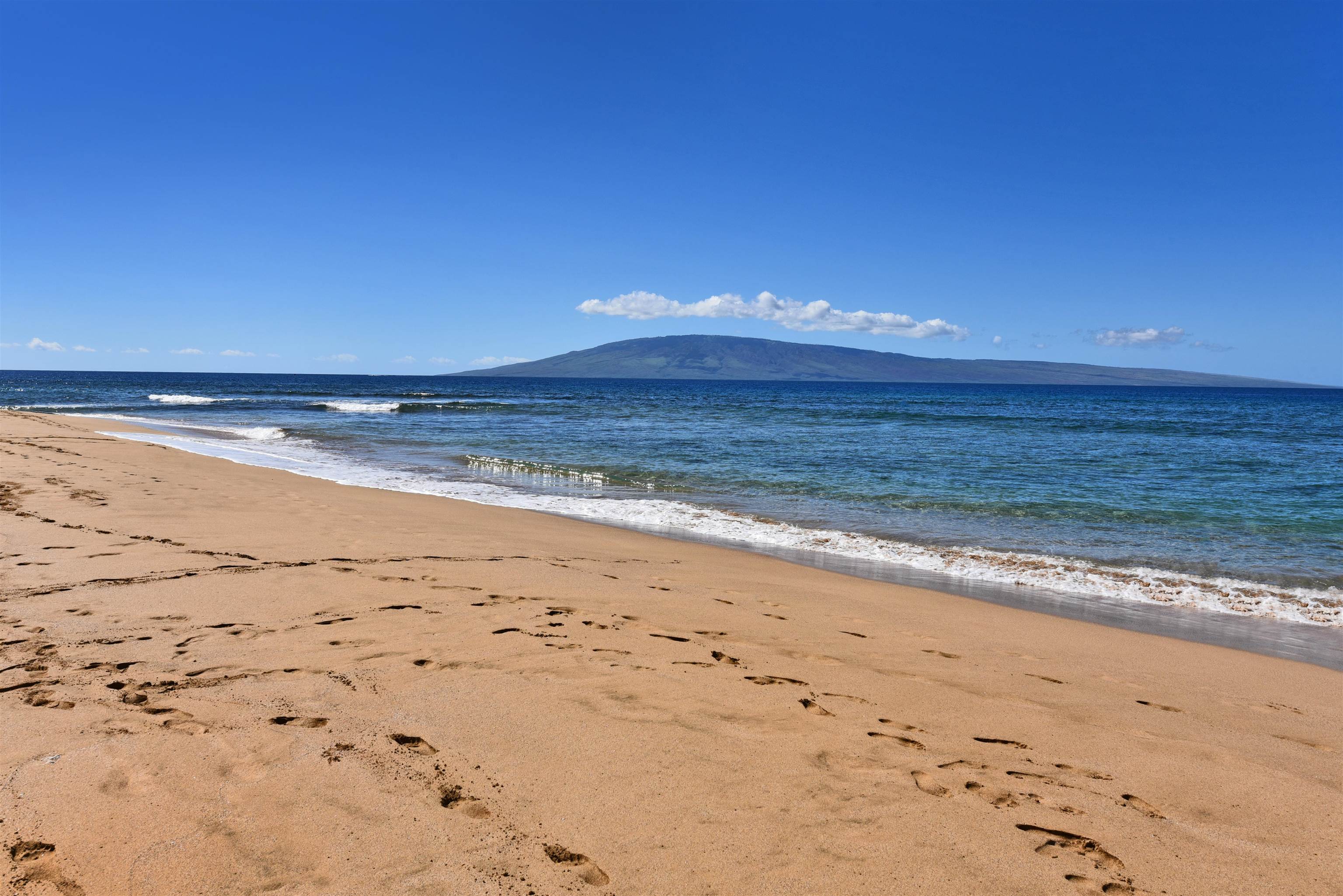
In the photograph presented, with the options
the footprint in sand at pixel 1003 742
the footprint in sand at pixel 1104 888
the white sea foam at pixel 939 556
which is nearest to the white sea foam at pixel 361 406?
the white sea foam at pixel 939 556

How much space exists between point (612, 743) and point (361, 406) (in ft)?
163

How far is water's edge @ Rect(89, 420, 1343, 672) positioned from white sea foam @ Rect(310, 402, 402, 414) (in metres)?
40.3

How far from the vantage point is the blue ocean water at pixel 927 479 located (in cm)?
934

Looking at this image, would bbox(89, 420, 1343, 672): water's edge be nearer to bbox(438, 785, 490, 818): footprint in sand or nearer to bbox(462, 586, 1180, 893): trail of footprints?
bbox(462, 586, 1180, 893): trail of footprints

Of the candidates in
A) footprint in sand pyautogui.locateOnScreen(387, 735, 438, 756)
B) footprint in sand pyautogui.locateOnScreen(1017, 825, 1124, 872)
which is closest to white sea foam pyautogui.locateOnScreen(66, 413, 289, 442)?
footprint in sand pyautogui.locateOnScreen(387, 735, 438, 756)

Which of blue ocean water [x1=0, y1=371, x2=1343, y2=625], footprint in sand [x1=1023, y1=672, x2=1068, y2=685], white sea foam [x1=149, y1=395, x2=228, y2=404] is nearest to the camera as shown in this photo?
footprint in sand [x1=1023, y1=672, x2=1068, y2=685]

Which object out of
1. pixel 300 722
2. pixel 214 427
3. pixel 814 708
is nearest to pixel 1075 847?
pixel 814 708

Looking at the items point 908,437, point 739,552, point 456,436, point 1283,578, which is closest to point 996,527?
point 1283,578

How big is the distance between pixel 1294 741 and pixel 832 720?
9.12 feet

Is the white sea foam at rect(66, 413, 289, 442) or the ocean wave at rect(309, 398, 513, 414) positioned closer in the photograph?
the white sea foam at rect(66, 413, 289, 442)

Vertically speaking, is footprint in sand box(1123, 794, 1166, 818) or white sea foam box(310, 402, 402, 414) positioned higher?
white sea foam box(310, 402, 402, 414)

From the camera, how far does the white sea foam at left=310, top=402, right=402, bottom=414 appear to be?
147 feet

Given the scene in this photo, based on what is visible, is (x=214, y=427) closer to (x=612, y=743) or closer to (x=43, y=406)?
(x=43, y=406)

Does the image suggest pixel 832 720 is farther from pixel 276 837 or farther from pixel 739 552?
pixel 739 552
